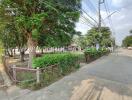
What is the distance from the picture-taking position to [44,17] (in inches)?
669

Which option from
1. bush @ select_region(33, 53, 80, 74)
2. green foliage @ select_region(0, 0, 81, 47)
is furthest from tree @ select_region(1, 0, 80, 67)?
bush @ select_region(33, 53, 80, 74)

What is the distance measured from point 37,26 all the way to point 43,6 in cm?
279

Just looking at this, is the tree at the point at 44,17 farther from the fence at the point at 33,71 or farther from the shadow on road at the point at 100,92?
the shadow on road at the point at 100,92

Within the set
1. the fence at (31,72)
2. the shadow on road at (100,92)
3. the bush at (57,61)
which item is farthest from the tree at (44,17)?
the shadow on road at (100,92)

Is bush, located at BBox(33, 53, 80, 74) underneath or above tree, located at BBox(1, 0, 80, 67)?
underneath

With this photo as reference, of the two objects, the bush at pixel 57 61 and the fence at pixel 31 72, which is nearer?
the fence at pixel 31 72

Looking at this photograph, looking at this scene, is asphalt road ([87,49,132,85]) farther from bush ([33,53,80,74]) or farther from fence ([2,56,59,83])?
fence ([2,56,59,83])

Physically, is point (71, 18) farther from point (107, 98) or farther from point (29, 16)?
point (107, 98)

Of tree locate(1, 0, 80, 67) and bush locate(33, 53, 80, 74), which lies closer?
bush locate(33, 53, 80, 74)

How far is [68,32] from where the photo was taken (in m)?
19.4

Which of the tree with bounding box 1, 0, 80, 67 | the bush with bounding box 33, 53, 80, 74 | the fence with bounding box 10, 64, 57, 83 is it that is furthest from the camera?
the tree with bounding box 1, 0, 80, 67

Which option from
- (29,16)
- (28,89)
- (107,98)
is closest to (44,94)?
(28,89)

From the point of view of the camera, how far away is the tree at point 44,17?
655 inches

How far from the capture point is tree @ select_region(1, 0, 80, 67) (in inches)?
655
